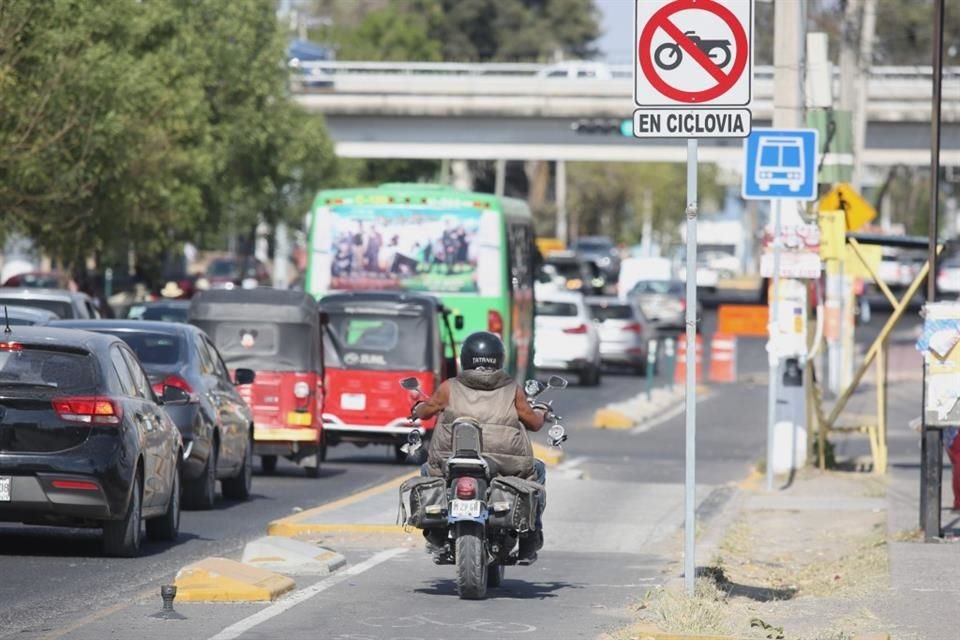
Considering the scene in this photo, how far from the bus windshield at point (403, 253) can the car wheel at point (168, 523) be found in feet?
49.5

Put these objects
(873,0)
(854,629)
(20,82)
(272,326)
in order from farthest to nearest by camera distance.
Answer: (873,0) < (20,82) < (272,326) < (854,629)

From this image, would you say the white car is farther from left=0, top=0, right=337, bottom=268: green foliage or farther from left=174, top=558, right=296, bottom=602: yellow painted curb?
left=174, top=558, right=296, bottom=602: yellow painted curb

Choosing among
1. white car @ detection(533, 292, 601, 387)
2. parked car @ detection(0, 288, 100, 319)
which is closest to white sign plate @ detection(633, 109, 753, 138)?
parked car @ detection(0, 288, 100, 319)

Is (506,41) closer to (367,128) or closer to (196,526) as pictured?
(367,128)

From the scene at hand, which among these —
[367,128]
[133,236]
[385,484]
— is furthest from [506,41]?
[385,484]

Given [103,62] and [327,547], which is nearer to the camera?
[327,547]

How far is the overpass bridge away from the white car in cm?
2144

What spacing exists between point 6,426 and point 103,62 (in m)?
16.2

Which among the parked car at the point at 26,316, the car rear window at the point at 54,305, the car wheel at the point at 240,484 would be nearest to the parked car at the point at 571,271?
the car rear window at the point at 54,305

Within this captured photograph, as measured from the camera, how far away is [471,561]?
38.7 feet

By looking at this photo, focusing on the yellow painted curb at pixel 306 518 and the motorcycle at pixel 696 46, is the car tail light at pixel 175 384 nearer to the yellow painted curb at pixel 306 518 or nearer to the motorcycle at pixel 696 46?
the yellow painted curb at pixel 306 518

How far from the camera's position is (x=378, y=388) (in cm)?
2458

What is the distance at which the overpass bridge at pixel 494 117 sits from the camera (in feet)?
213

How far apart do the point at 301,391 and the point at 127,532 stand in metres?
8.27
